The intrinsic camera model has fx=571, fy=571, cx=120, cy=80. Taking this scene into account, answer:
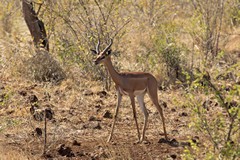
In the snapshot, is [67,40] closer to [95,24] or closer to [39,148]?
[95,24]

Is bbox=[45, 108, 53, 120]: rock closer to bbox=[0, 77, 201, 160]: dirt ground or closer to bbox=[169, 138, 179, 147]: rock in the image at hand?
bbox=[0, 77, 201, 160]: dirt ground

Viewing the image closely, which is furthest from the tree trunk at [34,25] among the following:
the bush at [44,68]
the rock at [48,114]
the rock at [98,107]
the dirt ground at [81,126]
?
the rock at [48,114]

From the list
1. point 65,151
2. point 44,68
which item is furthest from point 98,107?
point 65,151

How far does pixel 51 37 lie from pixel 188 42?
4706mm

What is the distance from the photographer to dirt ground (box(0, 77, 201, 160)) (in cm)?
862

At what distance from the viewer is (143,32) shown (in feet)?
59.9

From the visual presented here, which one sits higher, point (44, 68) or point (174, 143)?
point (44, 68)

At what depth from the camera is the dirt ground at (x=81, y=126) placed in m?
8.62

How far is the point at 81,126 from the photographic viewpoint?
34.3ft

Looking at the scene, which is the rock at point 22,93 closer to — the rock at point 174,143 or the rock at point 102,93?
the rock at point 102,93

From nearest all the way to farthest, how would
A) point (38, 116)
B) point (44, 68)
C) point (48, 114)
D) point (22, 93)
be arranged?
point (38, 116) < point (48, 114) < point (22, 93) < point (44, 68)

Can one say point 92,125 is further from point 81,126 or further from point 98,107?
point 98,107

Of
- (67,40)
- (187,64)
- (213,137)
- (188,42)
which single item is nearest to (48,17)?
(67,40)

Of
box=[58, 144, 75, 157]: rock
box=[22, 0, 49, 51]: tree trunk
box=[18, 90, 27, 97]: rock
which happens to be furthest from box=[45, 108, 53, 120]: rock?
box=[22, 0, 49, 51]: tree trunk
